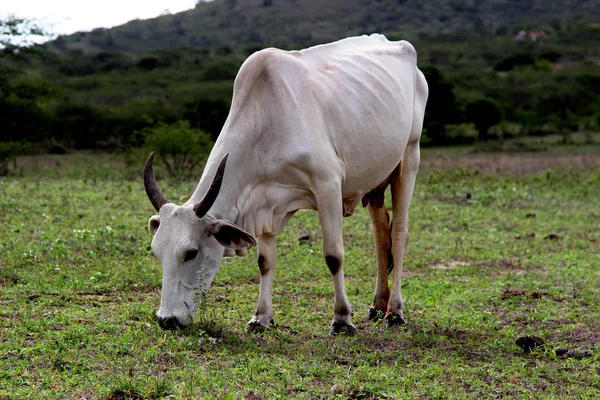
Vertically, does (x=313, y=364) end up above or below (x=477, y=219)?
above

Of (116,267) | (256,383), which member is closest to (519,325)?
(256,383)

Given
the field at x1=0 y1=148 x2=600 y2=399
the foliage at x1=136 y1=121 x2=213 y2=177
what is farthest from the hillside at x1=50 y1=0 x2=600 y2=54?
the field at x1=0 y1=148 x2=600 y2=399

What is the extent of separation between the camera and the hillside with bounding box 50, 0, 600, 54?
76.8m

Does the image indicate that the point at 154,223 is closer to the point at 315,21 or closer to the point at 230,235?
the point at 230,235

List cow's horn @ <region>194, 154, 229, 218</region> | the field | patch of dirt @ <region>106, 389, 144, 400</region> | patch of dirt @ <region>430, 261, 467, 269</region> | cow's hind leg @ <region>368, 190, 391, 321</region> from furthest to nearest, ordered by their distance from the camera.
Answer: patch of dirt @ <region>430, 261, 467, 269</region>, cow's hind leg @ <region>368, 190, 391, 321</region>, cow's horn @ <region>194, 154, 229, 218</region>, the field, patch of dirt @ <region>106, 389, 144, 400</region>

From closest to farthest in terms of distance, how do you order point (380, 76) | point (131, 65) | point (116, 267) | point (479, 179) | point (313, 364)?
point (313, 364) < point (380, 76) < point (116, 267) < point (479, 179) < point (131, 65)

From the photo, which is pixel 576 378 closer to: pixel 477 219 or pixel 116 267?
pixel 116 267

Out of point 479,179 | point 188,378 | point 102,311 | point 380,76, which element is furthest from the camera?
point 479,179

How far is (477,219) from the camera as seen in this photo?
10.5 meters

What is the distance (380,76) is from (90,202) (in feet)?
18.5

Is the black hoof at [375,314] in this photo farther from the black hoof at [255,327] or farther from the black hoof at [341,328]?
the black hoof at [255,327]

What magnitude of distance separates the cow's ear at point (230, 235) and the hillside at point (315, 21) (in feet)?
215

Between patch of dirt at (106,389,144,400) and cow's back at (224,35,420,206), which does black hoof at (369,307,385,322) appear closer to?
cow's back at (224,35,420,206)

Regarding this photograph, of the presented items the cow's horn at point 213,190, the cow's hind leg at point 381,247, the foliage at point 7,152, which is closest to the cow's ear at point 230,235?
the cow's horn at point 213,190
